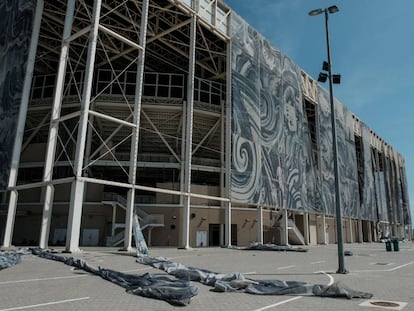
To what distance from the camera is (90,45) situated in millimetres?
22031

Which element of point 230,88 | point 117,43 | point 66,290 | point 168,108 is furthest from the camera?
point 117,43

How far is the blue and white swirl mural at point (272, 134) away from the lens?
104 feet

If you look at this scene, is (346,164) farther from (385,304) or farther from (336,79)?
(385,304)

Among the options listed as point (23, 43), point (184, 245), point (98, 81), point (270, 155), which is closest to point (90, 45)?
point (23, 43)

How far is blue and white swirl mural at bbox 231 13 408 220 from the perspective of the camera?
3174 centimetres

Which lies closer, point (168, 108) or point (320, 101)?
point (168, 108)

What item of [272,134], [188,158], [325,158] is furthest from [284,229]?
[188,158]

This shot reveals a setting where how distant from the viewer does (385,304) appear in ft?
22.1

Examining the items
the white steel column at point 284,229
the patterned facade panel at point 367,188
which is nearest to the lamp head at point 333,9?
the white steel column at point 284,229

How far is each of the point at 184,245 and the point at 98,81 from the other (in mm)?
19033

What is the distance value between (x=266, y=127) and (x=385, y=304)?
29.0 metres

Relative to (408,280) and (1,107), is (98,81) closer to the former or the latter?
(1,107)

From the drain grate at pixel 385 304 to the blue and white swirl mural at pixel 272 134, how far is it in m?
23.2

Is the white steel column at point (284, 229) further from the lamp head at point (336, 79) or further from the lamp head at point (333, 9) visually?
the lamp head at point (333, 9)
